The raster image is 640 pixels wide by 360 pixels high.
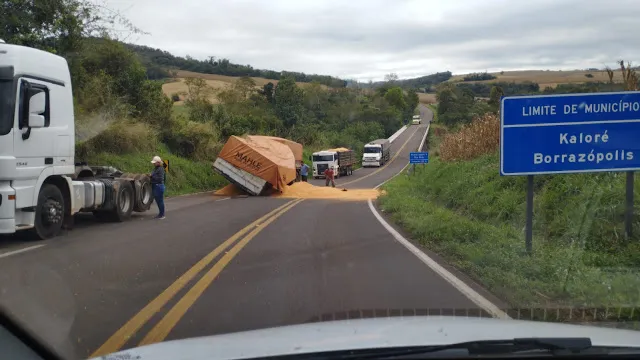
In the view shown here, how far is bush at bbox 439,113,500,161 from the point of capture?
24.0 metres

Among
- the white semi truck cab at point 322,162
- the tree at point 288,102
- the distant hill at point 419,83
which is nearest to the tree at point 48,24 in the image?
the white semi truck cab at point 322,162

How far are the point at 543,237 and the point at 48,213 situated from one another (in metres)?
9.90

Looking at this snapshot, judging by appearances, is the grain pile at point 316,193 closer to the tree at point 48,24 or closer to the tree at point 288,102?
the tree at point 48,24

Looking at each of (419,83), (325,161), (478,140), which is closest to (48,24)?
(478,140)

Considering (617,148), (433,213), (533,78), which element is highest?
(533,78)

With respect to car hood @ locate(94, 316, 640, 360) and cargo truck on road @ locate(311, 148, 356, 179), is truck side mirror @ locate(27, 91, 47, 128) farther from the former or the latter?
cargo truck on road @ locate(311, 148, 356, 179)

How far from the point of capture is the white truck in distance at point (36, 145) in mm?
9961

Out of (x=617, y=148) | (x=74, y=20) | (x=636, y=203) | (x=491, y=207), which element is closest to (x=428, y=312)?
(x=617, y=148)

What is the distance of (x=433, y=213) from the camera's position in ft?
49.6

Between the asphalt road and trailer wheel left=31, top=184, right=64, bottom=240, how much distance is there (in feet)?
1.24

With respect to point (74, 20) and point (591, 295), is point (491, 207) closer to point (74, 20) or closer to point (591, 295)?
point (591, 295)

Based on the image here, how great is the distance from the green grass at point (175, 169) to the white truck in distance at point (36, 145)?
44.3 ft

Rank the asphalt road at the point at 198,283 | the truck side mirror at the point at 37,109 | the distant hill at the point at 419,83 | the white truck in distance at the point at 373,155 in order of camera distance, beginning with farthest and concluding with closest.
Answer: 1. the distant hill at the point at 419,83
2. the white truck in distance at the point at 373,155
3. the truck side mirror at the point at 37,109
4. the asphalt road at the point at 198,283

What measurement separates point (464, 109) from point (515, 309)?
48.3 meters
